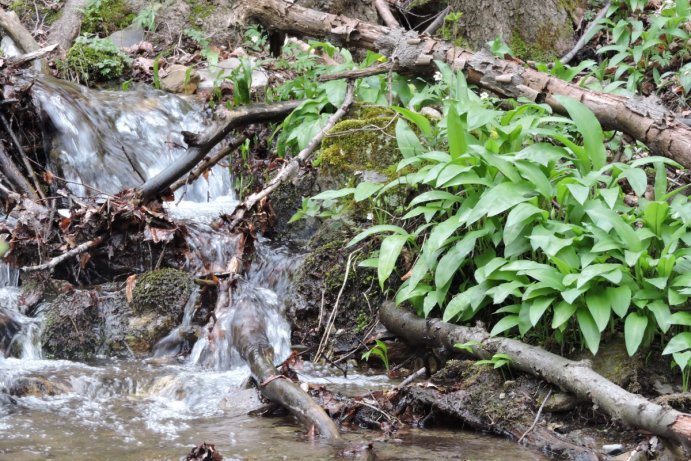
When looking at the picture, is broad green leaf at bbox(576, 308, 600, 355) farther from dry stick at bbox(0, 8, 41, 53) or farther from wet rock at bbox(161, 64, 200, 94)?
dry stick at bbox(0, 8, 41, 53)

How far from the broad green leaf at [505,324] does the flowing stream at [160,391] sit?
1.96 ft

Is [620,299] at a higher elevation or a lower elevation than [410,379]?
higher

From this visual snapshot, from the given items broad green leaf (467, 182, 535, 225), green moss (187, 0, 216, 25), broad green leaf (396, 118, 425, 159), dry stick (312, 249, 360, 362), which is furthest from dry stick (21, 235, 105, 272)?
green moss (187, 0, 216, 25)

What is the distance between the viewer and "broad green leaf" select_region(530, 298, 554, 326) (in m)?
3.62

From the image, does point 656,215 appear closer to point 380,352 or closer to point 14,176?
point 380,352

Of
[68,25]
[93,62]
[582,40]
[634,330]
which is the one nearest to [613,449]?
[634,330]

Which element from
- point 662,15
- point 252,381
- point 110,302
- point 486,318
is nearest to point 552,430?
point 486,318

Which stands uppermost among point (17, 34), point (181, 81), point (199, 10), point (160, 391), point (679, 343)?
point (199, 10)

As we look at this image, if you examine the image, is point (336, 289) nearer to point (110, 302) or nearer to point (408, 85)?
point (110, 302)

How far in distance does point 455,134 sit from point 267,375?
184 cm

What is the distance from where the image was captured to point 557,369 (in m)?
3.52

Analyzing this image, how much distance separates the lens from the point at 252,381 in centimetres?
Result: 425

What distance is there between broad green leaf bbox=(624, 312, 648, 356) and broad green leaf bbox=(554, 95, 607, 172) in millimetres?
1112

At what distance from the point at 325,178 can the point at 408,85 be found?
117cm
